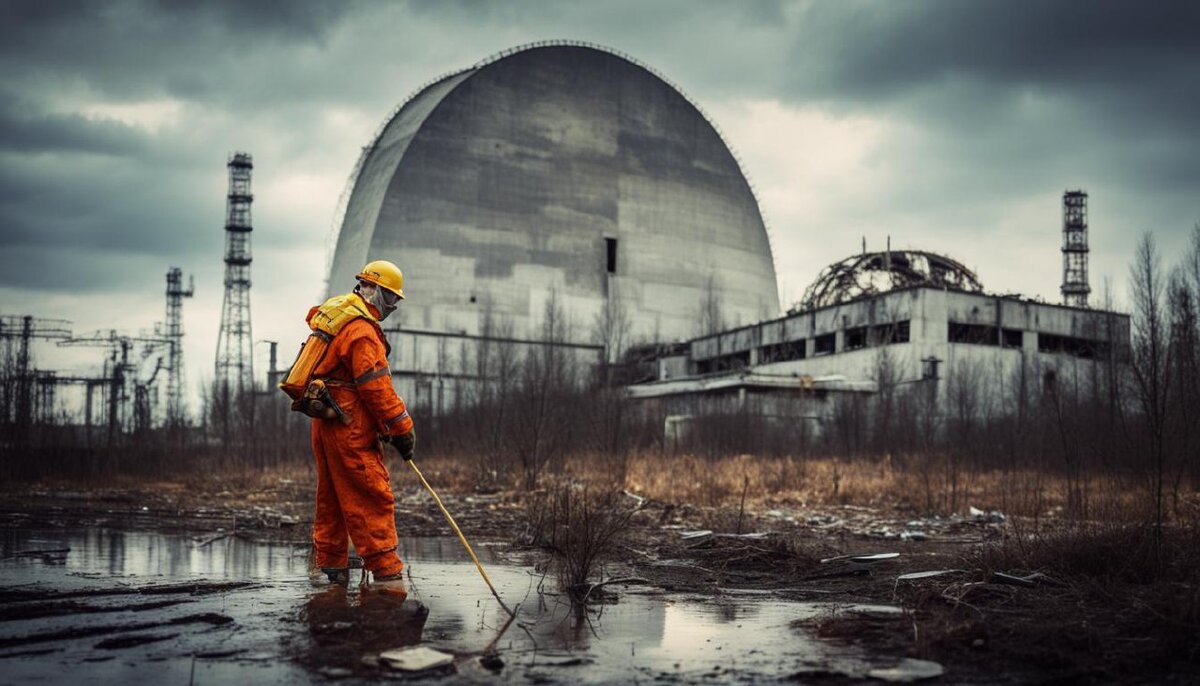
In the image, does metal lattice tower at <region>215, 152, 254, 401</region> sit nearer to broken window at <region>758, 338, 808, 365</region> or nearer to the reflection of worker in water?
broken window at <region>758, 338, 808, 365</region>

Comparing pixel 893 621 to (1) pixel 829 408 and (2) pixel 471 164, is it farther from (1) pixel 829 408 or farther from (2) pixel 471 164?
(2) pixel 471 164

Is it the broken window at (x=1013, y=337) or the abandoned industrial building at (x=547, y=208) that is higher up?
the abandoned industrial building at (x=547, y=208)

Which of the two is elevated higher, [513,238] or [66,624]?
[513,238]

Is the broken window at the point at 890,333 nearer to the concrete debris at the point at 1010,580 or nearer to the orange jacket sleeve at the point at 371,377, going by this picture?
the concrete debris at the point at 1010,580

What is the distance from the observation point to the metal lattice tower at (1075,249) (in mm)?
58000

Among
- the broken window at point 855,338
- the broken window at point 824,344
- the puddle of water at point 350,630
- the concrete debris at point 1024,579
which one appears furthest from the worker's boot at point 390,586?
the broken window at point 824,344

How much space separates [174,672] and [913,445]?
22145mm

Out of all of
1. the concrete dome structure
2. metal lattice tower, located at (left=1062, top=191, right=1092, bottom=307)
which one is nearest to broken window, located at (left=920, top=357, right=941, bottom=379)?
the concrete dome structure

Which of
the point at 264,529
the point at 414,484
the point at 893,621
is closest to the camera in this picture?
the point at 893,621

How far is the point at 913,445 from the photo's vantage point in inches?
952

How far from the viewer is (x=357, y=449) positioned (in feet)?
Result: 20.2

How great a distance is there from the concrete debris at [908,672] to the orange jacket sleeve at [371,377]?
125 inches

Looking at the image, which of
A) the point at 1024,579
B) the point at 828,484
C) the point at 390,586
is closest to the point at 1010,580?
the point at 1024,579

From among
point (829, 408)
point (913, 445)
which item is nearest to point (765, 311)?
point (829, 408)
